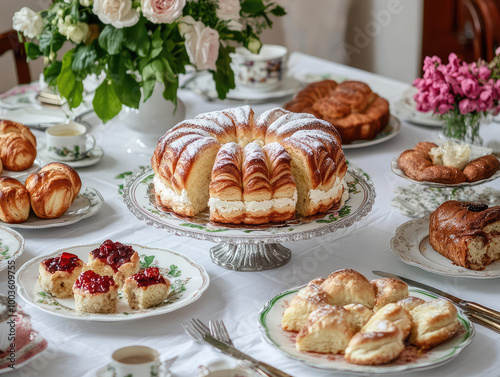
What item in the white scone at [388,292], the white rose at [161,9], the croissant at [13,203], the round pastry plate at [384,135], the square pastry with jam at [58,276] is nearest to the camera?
the white scone at [388,292]

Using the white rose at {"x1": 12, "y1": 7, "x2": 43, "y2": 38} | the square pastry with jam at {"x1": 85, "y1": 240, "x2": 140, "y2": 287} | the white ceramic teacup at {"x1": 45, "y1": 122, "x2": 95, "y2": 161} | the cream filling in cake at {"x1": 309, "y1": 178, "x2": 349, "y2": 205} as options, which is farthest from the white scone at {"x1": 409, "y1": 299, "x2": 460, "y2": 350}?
the white rose at {"x1": 12, "y1": 7, "x2": 43, "y2": 38}

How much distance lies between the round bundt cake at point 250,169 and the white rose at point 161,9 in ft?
1.22

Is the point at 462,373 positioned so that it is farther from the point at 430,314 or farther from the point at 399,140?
the point at 399,140

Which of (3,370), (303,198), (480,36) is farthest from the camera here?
(480,36)

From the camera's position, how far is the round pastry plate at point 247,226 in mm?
1427

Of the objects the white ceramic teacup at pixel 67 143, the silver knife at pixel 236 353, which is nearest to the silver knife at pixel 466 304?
the silver knife at pixel 236 353

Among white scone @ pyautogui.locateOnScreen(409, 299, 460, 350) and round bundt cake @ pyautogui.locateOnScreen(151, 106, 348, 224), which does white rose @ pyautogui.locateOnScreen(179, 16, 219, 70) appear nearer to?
round bundt cake @ pyautogui.locateOnScreen(151, 106, 348, 224)

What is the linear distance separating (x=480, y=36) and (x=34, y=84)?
226 centimetres

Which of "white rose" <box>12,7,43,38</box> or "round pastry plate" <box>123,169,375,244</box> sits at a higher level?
"white rose" <box>12,7,43,38</box>

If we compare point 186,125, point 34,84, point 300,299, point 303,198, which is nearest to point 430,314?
point 300,299

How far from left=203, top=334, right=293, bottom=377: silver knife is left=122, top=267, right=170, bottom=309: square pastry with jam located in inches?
5.8

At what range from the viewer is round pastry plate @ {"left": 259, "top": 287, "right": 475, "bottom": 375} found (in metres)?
1.15

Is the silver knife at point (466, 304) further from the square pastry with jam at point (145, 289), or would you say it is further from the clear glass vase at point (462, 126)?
the clear glass vase at point (462, 126)

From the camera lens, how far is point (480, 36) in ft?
11.6
